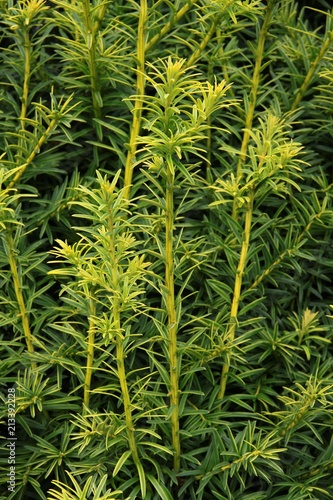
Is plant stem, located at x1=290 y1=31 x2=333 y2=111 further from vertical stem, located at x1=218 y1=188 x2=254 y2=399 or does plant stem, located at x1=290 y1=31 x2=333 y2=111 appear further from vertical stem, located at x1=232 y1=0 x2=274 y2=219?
vertical stem, located at x1=218 y1=188 x2=254 y2=399

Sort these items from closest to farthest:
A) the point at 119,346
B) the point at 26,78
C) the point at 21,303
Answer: the point at 119,346 → the point at 21,303 → the point at 26,78

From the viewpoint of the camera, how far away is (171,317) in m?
1.23

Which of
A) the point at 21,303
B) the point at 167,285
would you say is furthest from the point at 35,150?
the point at 167,285

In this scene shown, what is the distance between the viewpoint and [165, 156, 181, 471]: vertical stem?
114 centimetres

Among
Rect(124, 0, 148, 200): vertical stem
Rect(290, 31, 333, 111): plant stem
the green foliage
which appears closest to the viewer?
the green foliage

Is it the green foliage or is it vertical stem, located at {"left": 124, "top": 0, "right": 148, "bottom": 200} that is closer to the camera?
the green foliage

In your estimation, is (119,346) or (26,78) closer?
(119,346)

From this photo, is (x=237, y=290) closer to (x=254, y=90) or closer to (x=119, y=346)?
(x=119, y=346)

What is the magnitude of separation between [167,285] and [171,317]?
0.19 ft

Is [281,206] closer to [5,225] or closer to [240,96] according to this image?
[240,96]

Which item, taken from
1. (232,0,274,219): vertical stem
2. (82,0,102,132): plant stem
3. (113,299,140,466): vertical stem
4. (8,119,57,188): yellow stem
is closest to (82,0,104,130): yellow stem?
(82,0,102,132): plant stem

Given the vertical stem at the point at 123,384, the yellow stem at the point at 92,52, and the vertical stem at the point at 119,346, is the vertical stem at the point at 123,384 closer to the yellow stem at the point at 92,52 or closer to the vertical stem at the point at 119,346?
the vertical stem at the point at 119,346

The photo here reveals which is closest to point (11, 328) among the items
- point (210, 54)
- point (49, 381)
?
point (49, 381)

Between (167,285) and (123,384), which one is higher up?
(167,285)
